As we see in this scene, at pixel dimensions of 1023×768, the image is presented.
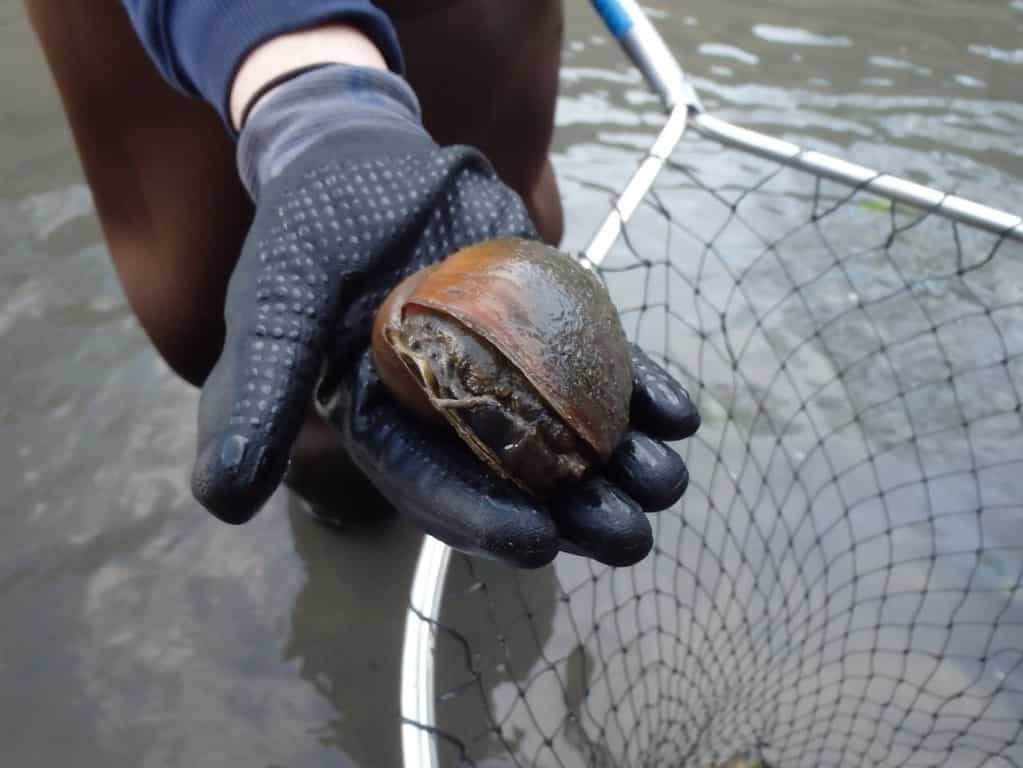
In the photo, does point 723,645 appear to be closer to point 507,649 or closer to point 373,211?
point 507,649

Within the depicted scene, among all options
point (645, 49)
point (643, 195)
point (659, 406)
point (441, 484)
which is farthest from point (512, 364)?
point (645, 49)

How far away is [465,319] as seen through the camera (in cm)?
102

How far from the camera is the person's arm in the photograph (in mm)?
1252

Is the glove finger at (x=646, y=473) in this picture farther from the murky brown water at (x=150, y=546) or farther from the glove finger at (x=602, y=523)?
the murky brown water at (x=150, y=546)

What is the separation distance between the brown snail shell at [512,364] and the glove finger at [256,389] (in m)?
0.11

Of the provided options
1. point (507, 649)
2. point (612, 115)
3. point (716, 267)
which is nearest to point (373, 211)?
point (507, 649)

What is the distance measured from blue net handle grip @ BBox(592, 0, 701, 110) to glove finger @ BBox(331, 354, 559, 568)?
A: 1100 mm

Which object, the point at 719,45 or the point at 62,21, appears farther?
the point at 719,45

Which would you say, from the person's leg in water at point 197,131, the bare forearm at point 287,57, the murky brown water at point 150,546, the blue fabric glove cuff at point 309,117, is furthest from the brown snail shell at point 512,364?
the murky brown water at point 150,546

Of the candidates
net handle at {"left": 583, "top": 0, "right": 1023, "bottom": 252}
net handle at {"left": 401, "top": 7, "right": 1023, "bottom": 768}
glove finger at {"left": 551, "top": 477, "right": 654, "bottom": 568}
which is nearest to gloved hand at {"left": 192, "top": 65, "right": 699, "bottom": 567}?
glove finger at {"left": 551, "top": 477, "right": 654, "bottom": 568}

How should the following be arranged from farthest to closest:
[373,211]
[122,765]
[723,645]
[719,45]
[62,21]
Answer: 1. [719,45]
2. [723,645]
3. [122,765]
4. [62,21]
5. [373,211]

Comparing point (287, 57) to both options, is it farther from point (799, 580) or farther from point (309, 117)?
point (799, 580)

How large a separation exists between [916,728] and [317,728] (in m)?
1.28

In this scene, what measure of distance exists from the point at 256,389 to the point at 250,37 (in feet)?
1.77
